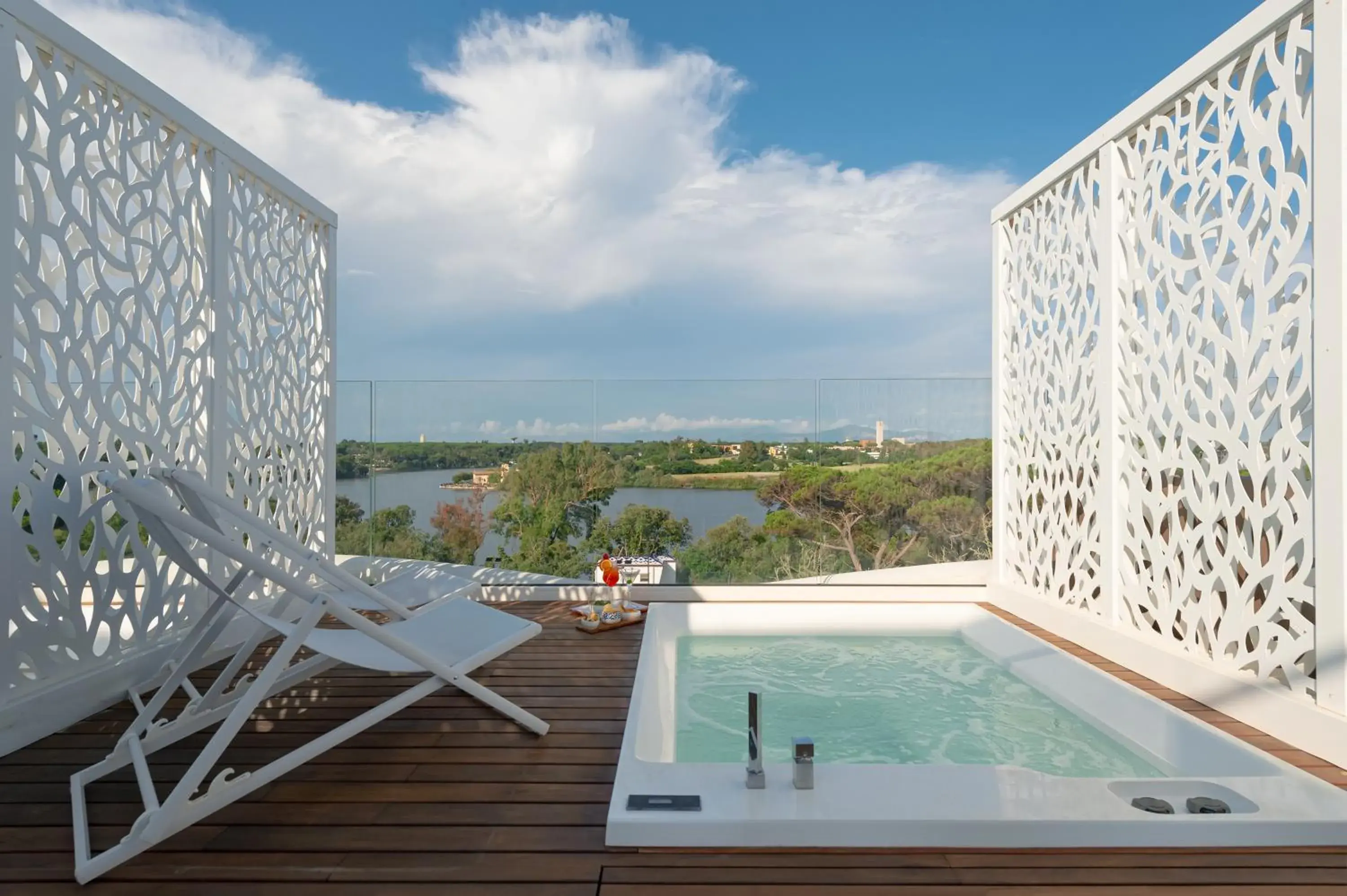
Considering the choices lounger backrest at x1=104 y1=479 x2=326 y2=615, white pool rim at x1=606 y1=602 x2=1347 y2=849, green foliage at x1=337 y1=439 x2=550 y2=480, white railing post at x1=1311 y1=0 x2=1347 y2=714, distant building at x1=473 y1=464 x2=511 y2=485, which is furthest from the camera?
distant building at x1=473 y1=464 x2=511 y2=485

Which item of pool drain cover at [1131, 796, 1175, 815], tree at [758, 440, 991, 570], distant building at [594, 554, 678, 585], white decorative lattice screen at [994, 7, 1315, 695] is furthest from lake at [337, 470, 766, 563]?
pool drain cover at [1131, 796, 1175, 815]

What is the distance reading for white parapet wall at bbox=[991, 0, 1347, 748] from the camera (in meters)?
2.52

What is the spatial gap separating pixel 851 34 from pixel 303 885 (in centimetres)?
916

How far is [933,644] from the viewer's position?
455 centimetres

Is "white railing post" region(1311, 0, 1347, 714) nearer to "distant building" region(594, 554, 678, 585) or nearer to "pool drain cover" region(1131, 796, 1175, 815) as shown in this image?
"pool drain cover" region(1131, 796, 1175, 815)

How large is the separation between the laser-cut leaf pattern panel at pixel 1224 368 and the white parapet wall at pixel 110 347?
14.2 feet

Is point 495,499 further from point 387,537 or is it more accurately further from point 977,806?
point 977,806

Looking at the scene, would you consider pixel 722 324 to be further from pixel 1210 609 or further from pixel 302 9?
pixel 1210 609

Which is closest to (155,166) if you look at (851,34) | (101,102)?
(101,102)

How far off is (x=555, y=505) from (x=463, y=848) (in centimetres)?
453

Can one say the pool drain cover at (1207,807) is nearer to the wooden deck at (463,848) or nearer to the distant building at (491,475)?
the wooden deck at (463,848)

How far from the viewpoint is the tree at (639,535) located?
630cm

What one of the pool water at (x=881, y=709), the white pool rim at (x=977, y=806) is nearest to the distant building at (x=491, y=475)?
the pool water at (x=881, y=709)

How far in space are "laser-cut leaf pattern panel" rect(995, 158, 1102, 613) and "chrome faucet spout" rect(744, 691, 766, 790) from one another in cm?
260
